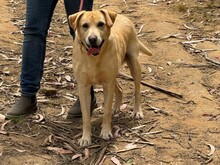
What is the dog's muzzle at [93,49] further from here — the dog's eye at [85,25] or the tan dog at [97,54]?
the dog's eye at [85,25]

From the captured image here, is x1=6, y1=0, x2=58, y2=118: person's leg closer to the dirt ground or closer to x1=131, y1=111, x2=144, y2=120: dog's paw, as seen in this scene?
the dirt ground

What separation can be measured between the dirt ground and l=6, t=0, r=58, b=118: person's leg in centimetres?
17

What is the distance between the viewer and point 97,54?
4.71m

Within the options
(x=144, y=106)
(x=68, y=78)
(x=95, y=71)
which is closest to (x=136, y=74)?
(x=144, y=106)

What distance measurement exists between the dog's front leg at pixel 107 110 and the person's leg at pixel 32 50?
77cm

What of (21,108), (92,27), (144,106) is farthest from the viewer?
(144,106)

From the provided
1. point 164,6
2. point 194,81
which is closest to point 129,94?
point 194,81

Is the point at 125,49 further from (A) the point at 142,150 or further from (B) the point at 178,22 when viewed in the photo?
(B) the point at 178,22

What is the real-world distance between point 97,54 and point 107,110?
2.17 feet

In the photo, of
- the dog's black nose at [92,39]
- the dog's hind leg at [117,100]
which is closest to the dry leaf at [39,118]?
the dog's hind leg at [117,100]

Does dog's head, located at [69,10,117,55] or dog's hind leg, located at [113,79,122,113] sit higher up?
dog's head, located at [69,10,117,55]

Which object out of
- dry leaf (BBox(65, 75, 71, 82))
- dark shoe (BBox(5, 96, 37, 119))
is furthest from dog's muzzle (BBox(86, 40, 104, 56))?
dry leaf (BBox(65, 75, 71, 82))

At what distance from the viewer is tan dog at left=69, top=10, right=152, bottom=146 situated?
15.3ft

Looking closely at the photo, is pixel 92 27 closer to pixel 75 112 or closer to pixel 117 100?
pixel 75 112
